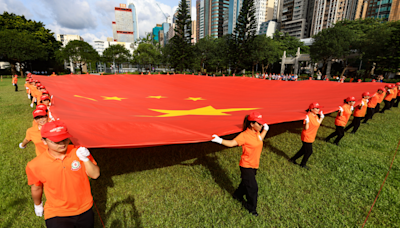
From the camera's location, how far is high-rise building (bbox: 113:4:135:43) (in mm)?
181500

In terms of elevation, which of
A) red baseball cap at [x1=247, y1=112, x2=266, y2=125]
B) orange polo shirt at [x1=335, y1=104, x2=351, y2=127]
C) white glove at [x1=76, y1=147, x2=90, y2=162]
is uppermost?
Answer: red baseball cap at [x1=247, y1=112, x2=266, y2=125]

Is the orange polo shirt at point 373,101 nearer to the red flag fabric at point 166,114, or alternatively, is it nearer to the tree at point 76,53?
the red flag fabric at point 166,114

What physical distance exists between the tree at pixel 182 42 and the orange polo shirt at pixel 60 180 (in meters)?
42.7

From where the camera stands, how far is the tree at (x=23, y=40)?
113 ft

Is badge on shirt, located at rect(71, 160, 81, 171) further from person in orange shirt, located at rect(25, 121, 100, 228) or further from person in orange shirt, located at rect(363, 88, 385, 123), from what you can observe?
person in orange shirt, located at rect(363, 88, 385, 123)

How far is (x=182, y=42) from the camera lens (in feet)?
137

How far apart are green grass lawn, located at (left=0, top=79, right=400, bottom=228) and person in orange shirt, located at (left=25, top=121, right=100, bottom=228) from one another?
1536mm

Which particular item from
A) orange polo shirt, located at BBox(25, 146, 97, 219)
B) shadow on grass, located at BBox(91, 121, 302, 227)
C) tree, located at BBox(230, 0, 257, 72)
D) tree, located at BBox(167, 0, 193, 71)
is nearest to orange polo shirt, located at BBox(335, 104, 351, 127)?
shadow on grass, located at BBox(91, 121, 302, 227)

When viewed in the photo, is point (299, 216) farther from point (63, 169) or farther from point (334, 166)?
point (63, 169)

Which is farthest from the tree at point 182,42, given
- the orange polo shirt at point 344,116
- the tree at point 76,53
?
the orange polo shirt at point 344,116

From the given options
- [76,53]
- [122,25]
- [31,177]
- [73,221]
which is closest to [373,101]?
[73,221]

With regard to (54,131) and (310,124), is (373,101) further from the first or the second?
(54,131)

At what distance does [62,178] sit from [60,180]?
0.03 metres

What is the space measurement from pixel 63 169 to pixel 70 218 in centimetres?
62
